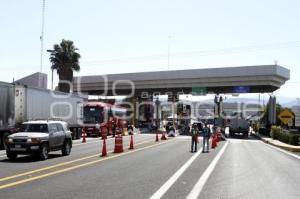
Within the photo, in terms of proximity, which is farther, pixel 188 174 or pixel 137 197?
pixel 188 174

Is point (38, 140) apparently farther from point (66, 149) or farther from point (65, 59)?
point (65, 59)

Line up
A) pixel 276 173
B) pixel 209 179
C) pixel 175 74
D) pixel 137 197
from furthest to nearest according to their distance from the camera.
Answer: pixel 175 74, pixel 276 173, pixel 209 179, pixel 137 197

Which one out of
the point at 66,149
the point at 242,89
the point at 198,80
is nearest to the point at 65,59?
the point at 198,80

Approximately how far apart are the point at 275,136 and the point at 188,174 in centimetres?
3632

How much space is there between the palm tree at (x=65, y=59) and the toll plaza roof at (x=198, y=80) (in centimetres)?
697

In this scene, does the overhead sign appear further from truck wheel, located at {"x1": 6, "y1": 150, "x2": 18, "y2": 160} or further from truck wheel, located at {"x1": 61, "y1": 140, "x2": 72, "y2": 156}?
truck wheel, located at {"x1": 6, "y1": 150, "x2": 18, "y2": 160}

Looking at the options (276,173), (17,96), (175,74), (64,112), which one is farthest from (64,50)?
(276,173)

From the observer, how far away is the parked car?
69.0 feet

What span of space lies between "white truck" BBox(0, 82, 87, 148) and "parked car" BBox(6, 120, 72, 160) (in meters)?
6.02

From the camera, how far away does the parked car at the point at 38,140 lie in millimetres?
21031

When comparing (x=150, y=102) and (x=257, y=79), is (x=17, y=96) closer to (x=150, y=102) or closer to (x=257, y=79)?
(x=257, y=79)

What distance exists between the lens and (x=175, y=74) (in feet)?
227

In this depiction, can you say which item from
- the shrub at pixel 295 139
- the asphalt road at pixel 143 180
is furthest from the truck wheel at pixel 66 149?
the shrub at pixel 295 139

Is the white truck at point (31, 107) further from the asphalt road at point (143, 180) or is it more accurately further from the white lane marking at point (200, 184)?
the white lane marking at point (200, 184)
